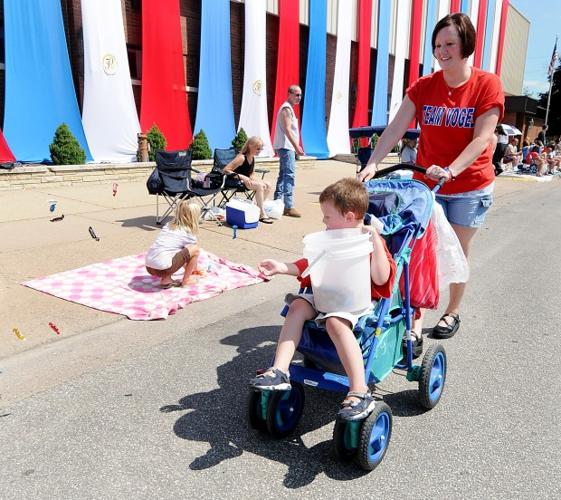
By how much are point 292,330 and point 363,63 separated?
73.2 feet

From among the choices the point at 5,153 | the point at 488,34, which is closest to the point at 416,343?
the point at 5,153

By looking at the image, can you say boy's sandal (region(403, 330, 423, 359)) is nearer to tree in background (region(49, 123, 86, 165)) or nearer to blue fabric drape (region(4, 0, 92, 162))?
tree in background (region(49, 123, 86, 165))

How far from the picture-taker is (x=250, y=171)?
8.67 meters

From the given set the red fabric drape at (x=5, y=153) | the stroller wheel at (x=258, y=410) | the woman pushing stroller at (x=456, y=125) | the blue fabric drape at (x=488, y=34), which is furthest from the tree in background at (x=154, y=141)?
the blue fabric drape at (x=488, y=34)

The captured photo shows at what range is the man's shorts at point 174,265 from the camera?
506cm

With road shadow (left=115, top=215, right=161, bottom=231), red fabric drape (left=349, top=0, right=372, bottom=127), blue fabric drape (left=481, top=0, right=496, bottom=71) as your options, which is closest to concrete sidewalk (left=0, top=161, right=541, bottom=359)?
road shadow (left=115, top=215, right=161, bottom=231)

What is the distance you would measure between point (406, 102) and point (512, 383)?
2094mm

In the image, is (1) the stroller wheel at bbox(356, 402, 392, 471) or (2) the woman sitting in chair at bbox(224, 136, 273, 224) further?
(2) the woman sitting in chair at bbox(224, 136, 273, 224)

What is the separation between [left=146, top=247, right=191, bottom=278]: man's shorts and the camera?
5.06 m

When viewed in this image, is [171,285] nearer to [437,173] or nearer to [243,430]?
[243,430]

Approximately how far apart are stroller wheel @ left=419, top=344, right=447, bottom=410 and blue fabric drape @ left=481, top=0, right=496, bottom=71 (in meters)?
36.8

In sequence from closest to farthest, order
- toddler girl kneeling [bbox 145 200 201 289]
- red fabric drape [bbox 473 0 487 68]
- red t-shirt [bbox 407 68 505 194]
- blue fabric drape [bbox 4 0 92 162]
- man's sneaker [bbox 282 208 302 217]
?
red t-shirt [bbox 407 68 505 194] < toddler girl kneeling [bbox 145 200 201 289] < man's sneaker [bbox 282 208 302 217] < blue fabric drape [bbox 4 0 92 162] < red fabric drape [bbox 473 0 487 68]

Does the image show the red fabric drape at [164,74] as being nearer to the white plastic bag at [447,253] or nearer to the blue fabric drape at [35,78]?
the blue fabric drape at [35,78]

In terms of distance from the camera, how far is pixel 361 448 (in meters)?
2.38
